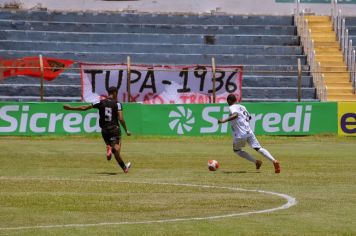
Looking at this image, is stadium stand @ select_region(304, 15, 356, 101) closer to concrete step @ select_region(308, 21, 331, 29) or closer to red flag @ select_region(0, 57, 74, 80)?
concrete step @ select_region(308, 21, 331, 29)

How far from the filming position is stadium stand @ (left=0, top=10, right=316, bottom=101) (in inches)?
1812

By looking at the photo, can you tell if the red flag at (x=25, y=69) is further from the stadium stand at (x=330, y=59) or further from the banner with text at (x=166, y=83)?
the stadium stand at (x=330, y=59)

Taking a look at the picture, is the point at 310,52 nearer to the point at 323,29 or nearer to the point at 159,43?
the point at 323,29

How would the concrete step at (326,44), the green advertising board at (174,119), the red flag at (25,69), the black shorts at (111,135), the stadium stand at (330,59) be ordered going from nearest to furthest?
the black shorts at (111,135)
the green advertising board at (174,119)
the red flag at (25,69)
the stadium stand at (330,59)
the concrete step at (326,44)

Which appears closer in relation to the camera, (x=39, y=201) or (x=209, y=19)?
(x=39, y=201)

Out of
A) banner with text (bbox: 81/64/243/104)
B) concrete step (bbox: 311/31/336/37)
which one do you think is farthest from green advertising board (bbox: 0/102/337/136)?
concrete step (bbox: 311/31/336/37)

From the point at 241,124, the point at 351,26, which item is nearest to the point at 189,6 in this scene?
the point at 351,26

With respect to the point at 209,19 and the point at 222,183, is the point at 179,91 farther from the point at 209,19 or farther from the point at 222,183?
the point at 222,183

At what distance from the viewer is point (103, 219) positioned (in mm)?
13820

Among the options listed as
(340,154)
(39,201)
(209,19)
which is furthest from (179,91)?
(39,201)

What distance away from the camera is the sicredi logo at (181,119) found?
3925 cm

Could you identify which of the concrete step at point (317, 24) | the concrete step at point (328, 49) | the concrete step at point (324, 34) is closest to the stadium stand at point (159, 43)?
the concrete step at point (317, 24)

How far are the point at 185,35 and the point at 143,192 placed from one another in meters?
32.6

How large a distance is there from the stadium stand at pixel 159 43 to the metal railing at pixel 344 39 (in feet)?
6.71
